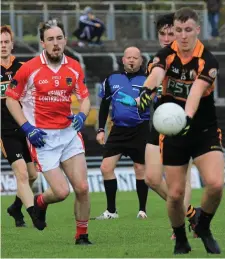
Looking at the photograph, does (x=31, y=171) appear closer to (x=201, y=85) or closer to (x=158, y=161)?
(x=158, y=161)

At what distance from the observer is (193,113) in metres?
8.80

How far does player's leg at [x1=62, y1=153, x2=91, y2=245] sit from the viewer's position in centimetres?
1045

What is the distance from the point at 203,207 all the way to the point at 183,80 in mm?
1197

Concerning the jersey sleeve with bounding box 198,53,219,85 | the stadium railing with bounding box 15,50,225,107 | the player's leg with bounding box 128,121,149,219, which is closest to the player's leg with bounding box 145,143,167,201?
the jersey sleeve with bounding box 198,53,219,85

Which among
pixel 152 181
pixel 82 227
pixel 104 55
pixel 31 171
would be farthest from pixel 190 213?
pixel 104 55

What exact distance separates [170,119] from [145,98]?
327mm

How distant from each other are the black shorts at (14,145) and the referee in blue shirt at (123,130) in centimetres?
142

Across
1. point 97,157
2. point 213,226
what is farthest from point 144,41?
point 213,226

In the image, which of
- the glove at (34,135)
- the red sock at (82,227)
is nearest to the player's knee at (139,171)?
the red sock at (82,227)

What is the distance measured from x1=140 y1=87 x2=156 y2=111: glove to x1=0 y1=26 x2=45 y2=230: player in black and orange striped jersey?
4.22 m

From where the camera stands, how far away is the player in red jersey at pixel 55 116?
10.5 meters

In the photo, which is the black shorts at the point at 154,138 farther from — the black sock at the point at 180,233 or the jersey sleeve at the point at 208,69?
the jersey sleeve at the point at 208,69

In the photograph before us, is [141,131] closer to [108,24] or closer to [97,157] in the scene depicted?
[97,157]

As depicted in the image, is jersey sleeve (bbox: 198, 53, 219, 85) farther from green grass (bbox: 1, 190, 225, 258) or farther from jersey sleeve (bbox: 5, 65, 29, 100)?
jersey sleeve (bbox: 5, 65, 29, 100)
